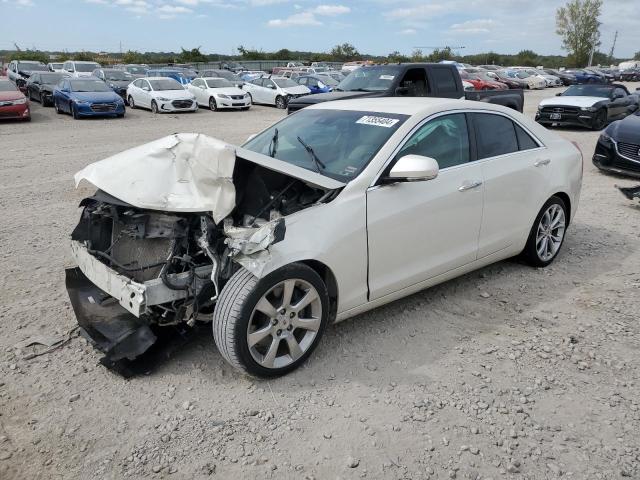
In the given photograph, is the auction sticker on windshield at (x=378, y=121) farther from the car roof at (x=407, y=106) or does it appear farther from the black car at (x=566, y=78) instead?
the black car at (x=566, y=78)

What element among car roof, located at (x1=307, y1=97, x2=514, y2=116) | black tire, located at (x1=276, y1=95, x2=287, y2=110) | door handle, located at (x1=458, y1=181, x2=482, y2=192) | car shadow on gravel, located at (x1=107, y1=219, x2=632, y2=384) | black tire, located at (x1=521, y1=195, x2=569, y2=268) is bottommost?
black tire, located at (x1=276, y1=95, x2=287, y2=110)

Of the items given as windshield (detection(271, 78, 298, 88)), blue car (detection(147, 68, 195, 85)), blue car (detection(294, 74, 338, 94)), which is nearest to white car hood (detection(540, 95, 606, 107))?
blue car (detection(294, 74, 338, 94))

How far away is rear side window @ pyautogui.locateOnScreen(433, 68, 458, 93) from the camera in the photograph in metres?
11.9

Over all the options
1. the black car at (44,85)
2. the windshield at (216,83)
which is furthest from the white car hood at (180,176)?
the windshield at (216,83)

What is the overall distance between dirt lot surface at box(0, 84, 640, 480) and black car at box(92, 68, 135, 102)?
66.2ft

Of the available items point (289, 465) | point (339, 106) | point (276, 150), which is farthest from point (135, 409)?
point (339, 106)

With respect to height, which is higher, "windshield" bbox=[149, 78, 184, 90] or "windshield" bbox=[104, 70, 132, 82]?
"windshield" bbox=[104, 70, 132, 82]

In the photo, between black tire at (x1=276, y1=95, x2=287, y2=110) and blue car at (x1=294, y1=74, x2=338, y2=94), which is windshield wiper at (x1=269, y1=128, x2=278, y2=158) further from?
blue car at (x1=294, y1=74, x2=338, y2=94)

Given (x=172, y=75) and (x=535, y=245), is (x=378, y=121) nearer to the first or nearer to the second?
(x=535, y=245)

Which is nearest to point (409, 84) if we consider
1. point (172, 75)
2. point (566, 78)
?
point (172, 75)

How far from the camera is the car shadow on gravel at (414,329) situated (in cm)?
344

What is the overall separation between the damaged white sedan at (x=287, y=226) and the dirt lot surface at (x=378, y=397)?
0.28 meters

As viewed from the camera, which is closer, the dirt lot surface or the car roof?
the dirt lot surface

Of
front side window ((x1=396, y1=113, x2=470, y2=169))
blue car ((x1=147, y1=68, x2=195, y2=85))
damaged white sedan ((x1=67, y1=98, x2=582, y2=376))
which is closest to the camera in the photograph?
damaged white sedan ((x1=67, y1=98, x2=582, y2=376))
